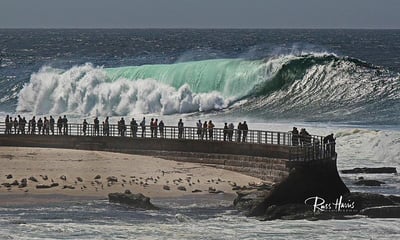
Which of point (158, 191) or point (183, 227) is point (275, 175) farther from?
point (183, 227)

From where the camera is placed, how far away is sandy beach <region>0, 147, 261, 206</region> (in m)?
35.6

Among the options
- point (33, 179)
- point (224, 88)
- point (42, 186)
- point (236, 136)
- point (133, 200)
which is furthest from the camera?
point (224, 88)

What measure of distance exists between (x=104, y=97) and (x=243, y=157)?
1168 inches

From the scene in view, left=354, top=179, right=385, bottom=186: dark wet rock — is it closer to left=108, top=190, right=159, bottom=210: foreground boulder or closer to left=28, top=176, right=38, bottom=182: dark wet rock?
left=108, top=190, right=159, bottom=210: foreground boulder

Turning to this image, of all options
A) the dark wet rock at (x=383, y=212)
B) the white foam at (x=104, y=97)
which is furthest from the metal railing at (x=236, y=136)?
the white foam at (x=104, y=97)

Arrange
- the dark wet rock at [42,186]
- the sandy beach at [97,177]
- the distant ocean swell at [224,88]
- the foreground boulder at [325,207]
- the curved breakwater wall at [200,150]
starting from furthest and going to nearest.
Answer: the distant ocean swell at [224,88], the curved breakwater wall at [200,150], the dark wet rock at [42,186], the sandy beach at [97,177], the foreground boulder at [325,207]

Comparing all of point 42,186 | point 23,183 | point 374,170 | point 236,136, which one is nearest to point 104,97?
point 236,136

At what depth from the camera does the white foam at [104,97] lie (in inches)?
2594

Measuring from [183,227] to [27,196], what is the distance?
640 cm

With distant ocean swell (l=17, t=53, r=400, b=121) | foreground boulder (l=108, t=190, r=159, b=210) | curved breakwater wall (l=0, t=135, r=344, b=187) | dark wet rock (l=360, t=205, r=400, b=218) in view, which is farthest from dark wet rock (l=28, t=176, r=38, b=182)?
distant ocean swell (l=17, t=53, r=400, b=121)

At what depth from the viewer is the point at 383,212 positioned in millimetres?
32094

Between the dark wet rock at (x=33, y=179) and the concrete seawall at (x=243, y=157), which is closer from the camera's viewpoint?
the concrete seawall at (x=243, y=157)

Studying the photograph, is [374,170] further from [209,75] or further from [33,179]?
[209,75]

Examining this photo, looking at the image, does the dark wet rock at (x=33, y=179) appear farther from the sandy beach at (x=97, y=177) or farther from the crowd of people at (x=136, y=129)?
the crowd of people at (x=136, y=129)
